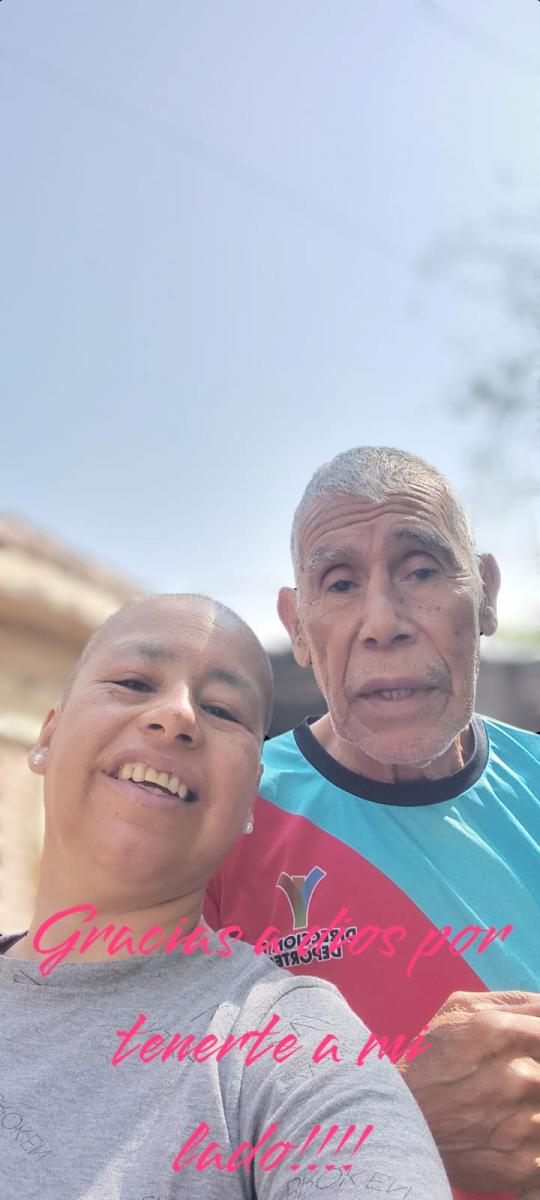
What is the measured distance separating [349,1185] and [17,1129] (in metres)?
0.24

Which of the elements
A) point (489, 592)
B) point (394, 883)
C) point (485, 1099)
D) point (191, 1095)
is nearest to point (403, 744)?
point (394, 883)

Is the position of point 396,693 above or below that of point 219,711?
above

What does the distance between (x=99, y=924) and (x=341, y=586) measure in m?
0.45

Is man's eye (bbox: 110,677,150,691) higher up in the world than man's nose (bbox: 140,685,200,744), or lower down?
higher up

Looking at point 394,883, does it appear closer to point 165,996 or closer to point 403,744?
point 403,744

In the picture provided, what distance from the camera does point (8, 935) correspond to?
88cm

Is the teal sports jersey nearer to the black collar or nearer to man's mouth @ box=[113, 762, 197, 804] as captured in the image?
Result: the black collar

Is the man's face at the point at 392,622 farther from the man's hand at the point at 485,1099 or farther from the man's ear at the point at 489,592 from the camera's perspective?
the man's hand at the point at 485,1099

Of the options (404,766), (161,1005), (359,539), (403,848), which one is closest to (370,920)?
(403,848)

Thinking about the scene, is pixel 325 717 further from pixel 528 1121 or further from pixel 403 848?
pixel 528 1121

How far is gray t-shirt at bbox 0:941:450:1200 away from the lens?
21.4 inches

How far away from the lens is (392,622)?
992mm

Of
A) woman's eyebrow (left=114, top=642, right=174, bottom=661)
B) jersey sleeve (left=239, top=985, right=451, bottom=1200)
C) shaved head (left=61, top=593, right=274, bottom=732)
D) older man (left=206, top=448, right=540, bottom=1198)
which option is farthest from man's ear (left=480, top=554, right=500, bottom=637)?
jersey sleeve (left=239, top=985, right=451, bottom=1200)

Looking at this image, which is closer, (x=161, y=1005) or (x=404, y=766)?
(x=161, y=1005)
